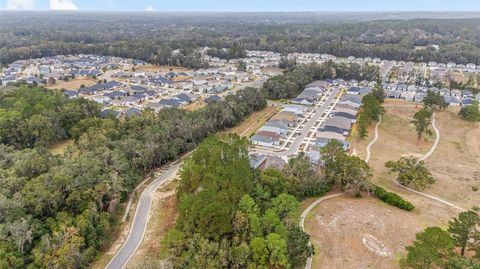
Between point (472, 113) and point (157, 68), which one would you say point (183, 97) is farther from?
point (472, 113)

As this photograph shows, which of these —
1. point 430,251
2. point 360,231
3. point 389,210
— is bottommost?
point 389,210

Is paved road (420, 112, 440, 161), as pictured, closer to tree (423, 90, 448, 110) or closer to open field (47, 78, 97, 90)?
tree (423, 90, 448, 110)

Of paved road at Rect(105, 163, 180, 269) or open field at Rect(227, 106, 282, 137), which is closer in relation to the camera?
paved road at Rect(105, 163, 180, 269)

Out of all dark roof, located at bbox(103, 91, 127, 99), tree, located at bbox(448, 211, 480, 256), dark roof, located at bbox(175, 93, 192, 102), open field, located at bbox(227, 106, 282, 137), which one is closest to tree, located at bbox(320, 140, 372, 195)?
tree, located at bbox(448, 211, 480, 256)

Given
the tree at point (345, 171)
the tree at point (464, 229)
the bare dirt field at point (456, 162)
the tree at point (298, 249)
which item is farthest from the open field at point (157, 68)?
the tree at point (464, 229)

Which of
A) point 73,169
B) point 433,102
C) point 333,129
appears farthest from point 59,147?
point 433,102
